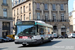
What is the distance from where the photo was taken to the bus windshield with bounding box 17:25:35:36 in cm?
1563

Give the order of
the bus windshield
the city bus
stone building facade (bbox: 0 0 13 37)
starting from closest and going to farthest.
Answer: the city bus < the bus windshield < stone building facade (bbox: 0 0 13 37)

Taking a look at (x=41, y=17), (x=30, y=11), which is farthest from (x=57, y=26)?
(x=30, y=11)

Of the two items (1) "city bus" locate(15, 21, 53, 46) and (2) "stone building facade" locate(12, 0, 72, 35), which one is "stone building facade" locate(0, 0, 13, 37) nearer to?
(2) "stone building facade" locate(12, 0, 72, 35)

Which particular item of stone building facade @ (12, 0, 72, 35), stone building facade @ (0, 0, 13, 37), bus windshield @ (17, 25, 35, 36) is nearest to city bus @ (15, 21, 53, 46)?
bus windshield @ (17, 25, 35, 36)

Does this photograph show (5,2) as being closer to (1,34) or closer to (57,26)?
(1,34)

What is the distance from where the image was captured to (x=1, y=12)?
38750mm

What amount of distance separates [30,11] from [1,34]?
18.0 m

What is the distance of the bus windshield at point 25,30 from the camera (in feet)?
51.3

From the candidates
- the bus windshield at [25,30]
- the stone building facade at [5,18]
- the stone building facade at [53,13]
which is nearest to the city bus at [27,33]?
the bus windshield at [25,30]

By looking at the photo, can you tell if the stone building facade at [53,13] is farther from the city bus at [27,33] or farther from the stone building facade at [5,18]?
the city bus at [27,33]

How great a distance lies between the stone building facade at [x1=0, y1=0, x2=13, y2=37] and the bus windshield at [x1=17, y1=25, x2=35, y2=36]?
2321 centimetres

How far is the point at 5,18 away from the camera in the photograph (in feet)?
130

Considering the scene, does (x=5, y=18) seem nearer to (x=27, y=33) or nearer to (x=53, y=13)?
(x=53, y=13)

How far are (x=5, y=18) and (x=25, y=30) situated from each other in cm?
2505
